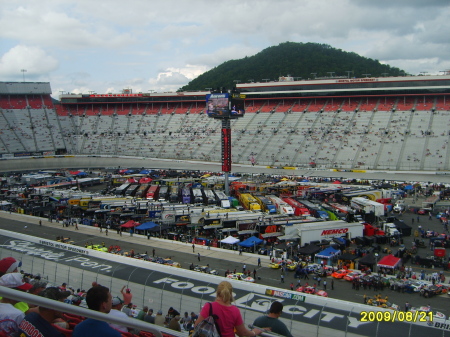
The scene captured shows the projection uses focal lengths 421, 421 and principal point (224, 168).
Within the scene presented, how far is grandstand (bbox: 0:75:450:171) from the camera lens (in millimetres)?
60219

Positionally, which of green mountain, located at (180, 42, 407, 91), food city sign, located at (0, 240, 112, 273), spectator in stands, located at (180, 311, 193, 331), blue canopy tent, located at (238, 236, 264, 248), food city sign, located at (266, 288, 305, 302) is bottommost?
blue canopy tent, located at (238, 236, 264, 248)

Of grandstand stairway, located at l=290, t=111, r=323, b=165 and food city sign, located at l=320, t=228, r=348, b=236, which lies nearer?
food city sign, located at l=320, t=228, r=348, b=236

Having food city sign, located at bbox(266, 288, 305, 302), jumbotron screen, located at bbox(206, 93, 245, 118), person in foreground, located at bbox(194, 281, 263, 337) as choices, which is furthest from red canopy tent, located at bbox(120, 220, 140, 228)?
person in foreground, located at bbox(194, 281, 263, 337)

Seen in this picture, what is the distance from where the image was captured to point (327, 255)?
2306 centimetres

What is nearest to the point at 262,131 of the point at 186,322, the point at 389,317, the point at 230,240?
the point at 230,240

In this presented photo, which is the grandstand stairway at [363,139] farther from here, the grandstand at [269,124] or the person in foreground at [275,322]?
the person in foreground at [275,322]

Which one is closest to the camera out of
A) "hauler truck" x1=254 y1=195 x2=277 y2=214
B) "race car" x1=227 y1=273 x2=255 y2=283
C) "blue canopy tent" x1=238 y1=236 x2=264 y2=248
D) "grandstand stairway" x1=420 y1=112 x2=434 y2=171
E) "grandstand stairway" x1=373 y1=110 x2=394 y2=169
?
"race car" x1=227 y1=273 x2=255 y2=283

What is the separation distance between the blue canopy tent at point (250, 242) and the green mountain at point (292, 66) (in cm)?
10041

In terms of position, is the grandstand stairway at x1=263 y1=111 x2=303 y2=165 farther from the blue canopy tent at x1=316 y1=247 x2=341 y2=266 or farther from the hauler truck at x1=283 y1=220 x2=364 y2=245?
the blue canopy tent at x1=316 y1=247 x2=341 y2=266

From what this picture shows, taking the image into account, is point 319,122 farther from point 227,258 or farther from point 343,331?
point 343,331

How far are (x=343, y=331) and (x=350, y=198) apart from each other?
29798 mm

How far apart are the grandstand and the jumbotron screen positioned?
68.6ft

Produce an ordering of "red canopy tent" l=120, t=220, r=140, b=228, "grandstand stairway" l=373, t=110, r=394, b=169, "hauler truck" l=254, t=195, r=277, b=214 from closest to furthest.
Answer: "red canopy tent" l=120, t=220, r=140, b=228 < "hauler truck" l=254, t=195, r=277, b=214 < "grandstand stairway" l=373, t=110, r=394, b=169

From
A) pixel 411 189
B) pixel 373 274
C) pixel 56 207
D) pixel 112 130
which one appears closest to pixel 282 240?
pixel 373 274
